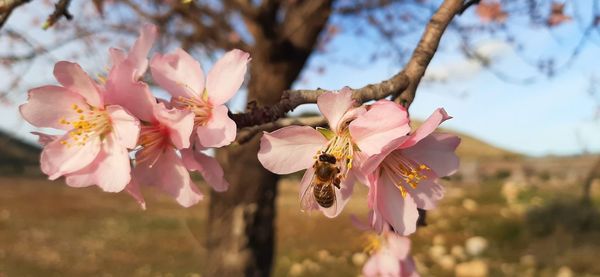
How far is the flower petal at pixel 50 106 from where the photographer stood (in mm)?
1064

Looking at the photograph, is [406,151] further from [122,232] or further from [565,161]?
[565,161]

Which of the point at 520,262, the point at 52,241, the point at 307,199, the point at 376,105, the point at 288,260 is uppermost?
the point at 376,105

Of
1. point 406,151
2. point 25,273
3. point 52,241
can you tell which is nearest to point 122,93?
point 406,151

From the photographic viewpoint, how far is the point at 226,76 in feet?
3.48

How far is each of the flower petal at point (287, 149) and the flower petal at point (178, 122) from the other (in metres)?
0.13

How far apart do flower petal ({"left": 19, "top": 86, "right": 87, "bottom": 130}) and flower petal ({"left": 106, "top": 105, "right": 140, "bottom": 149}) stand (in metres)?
0.13

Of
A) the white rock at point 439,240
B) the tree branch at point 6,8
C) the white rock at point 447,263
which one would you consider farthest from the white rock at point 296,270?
the tree branch at point 6,8

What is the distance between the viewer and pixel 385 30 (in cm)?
545

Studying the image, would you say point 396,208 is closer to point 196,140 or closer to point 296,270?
point 196,140

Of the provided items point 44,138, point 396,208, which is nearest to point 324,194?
point 396,208

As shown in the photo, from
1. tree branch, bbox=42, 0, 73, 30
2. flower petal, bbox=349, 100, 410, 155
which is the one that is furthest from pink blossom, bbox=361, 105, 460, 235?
tree branch, bbox=42, 0, 73, 30

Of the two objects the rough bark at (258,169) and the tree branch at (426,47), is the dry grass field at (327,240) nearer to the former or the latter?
the rough bark at (258,169)

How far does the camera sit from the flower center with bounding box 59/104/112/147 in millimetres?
1064

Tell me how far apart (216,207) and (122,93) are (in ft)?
10.8
